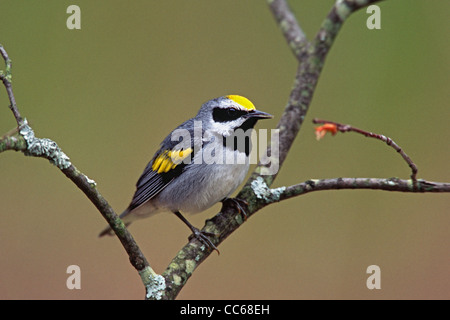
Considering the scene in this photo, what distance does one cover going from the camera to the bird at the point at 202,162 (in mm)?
1561

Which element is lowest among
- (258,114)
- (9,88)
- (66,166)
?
(66,166)

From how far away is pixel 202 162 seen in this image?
5.16ft

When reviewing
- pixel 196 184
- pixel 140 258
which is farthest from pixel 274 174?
pixel 140 258

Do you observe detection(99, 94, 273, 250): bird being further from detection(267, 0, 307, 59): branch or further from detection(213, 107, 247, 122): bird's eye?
detection(267, 0, 307, 59): branch

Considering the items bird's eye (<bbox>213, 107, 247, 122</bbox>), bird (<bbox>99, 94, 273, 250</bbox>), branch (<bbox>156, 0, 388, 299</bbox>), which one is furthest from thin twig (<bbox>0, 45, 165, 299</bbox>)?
bird's eye (<bbox>213, 107, 247, 122</bbox>)

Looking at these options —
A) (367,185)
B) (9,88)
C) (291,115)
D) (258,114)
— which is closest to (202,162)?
(258,114)

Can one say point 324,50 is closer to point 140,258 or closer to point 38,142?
point 140,258

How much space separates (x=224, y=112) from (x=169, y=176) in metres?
0.30

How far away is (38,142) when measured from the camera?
92 centimetres

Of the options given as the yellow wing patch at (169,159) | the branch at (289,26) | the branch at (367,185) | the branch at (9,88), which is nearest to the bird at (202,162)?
the yellow wing patch at (169,159)

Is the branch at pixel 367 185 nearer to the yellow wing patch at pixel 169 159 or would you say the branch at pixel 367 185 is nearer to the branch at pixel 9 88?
the yellow wing patch at pixel 169 159

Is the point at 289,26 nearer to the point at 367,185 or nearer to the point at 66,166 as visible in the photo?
the point at 367,185

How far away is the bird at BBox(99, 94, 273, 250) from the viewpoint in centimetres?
156

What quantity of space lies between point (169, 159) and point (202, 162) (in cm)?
13
